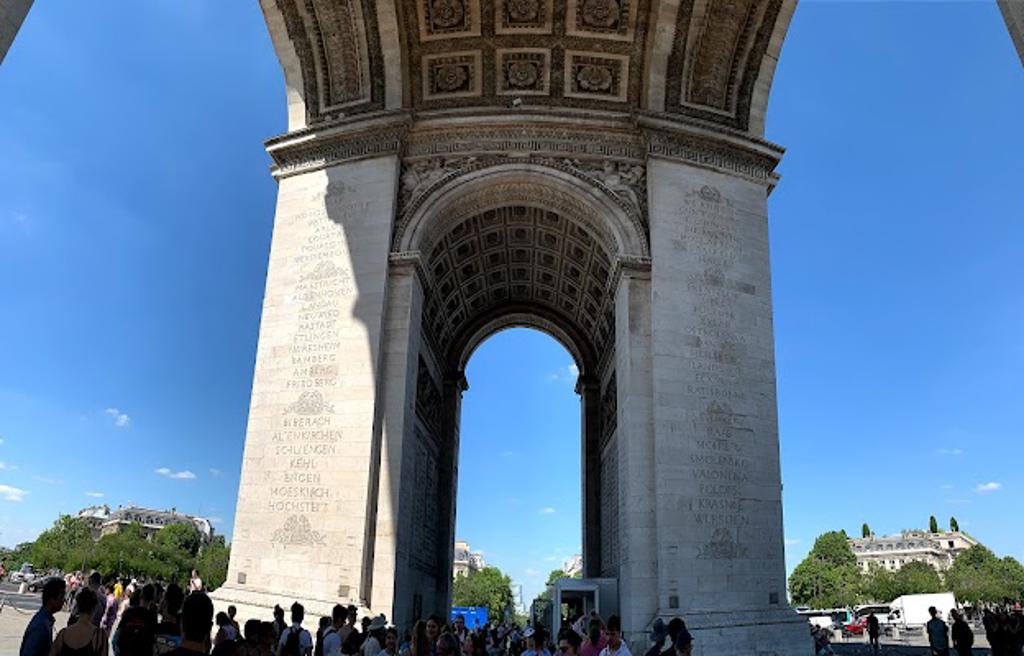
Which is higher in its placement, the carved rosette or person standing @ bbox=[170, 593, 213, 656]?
the carved rosette

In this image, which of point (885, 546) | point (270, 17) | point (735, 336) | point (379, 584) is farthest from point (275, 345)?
point (885, 546)

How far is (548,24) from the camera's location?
2033cm

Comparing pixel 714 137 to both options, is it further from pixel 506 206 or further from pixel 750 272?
pixel 506 206

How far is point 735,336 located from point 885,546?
14819 cm

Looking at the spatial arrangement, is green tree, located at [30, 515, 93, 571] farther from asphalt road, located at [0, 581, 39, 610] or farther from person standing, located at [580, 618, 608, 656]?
person standing, located at [580, 618, 608, 656]

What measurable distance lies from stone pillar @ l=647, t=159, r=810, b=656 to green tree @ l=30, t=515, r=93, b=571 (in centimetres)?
7637

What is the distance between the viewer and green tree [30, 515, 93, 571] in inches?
3002

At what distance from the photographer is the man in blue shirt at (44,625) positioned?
17.7 ft

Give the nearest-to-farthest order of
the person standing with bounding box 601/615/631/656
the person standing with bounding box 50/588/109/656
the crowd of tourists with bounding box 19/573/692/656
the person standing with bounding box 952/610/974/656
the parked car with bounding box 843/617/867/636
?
the crowd of tourists with bounding box 19/573/692/656 → the person standing with bounding box 50/588/109/656 → the person standing with bounding box 601/615/631/656 → the person standing with bounding box 952/610/974/656 → the parked car with bounding box 843/617/867/636

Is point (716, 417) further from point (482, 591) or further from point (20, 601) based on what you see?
point (482, 591)

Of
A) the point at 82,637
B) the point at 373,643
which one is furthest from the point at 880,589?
the point at 82,637

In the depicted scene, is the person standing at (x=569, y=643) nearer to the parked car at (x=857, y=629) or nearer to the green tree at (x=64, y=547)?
the parked car at (x=857, y=629)

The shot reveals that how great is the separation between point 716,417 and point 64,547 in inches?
3640

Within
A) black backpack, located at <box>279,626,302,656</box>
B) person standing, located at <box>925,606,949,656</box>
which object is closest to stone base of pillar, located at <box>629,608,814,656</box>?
person standing, located at <box>925,606,949,656</box>
